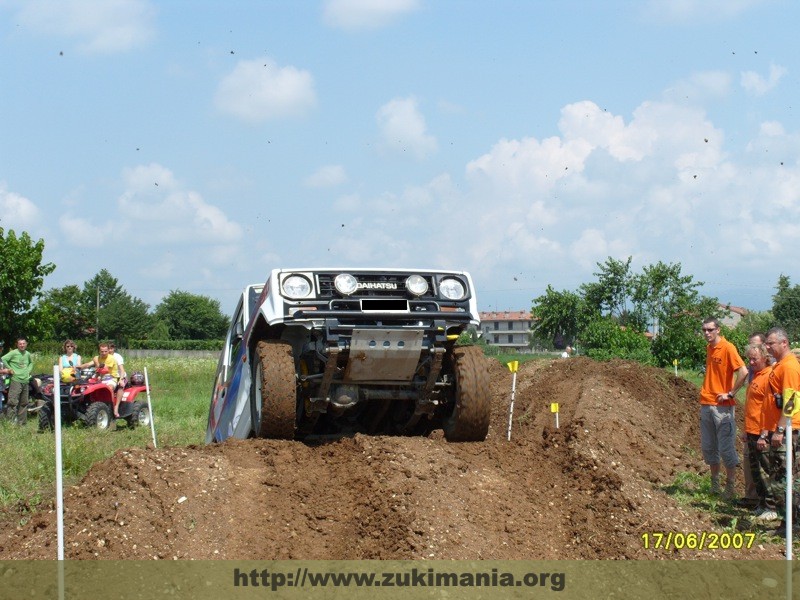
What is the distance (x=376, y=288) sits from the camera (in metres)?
8.80

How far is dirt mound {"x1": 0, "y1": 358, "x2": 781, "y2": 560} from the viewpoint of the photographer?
21.3 feet

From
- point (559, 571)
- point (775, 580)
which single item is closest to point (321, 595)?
point (559, 571)

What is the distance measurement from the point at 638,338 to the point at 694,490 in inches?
1278

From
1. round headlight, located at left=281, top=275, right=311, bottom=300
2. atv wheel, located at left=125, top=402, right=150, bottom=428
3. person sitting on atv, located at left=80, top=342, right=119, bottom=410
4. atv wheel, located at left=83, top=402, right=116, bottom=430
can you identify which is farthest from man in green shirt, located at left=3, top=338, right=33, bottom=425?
round headlight, located at left=281, top=275, right=311, bottom=300

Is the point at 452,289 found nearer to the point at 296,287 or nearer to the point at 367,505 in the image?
the point at 296,287

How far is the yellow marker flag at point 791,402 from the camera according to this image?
6.93 m

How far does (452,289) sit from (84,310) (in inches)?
3626

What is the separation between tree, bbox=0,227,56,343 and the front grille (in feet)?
104

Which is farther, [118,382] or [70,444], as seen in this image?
[118,382]

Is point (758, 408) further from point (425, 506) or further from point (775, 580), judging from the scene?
point (425, 506)

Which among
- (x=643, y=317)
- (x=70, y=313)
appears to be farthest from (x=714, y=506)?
(x=70, y=313)

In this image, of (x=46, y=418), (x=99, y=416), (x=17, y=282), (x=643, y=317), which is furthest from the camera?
(x=643, y=317)

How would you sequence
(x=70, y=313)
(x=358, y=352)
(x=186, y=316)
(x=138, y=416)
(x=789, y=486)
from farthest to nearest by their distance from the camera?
(x=186, y=316)
(x=70, y=313)
(x=138, y=416)
(x=358, y=352)
(x=789, y=486)
